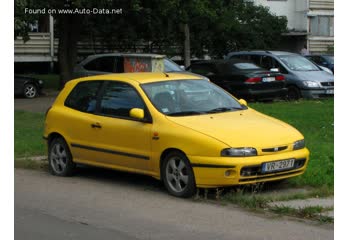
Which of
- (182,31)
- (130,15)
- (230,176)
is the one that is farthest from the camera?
(182,31)

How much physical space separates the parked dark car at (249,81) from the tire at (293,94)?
579 mm

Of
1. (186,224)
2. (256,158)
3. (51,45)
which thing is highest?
(51,45)

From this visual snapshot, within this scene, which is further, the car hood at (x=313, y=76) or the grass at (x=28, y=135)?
the car hood at (x=313, y=76)

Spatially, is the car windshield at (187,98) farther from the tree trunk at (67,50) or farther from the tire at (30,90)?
the tree trunk at (67,50)

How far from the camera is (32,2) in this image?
901 inches

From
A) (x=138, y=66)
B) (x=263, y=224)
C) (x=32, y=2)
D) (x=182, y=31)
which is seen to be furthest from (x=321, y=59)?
(x=263, y=224)

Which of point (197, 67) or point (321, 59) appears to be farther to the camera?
point (321, 59)

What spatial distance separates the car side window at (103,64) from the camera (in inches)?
876

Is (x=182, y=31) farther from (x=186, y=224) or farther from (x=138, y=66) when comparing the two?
(x=186, y=224)

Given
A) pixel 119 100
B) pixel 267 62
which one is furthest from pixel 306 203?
pixel 267 62

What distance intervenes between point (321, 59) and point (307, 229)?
23.8m

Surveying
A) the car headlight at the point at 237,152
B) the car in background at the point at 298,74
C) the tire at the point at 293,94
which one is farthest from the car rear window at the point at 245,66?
the car headlight at the point at 237,152

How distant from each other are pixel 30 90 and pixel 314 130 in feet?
46.4

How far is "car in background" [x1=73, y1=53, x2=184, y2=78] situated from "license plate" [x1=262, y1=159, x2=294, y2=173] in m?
12.1
